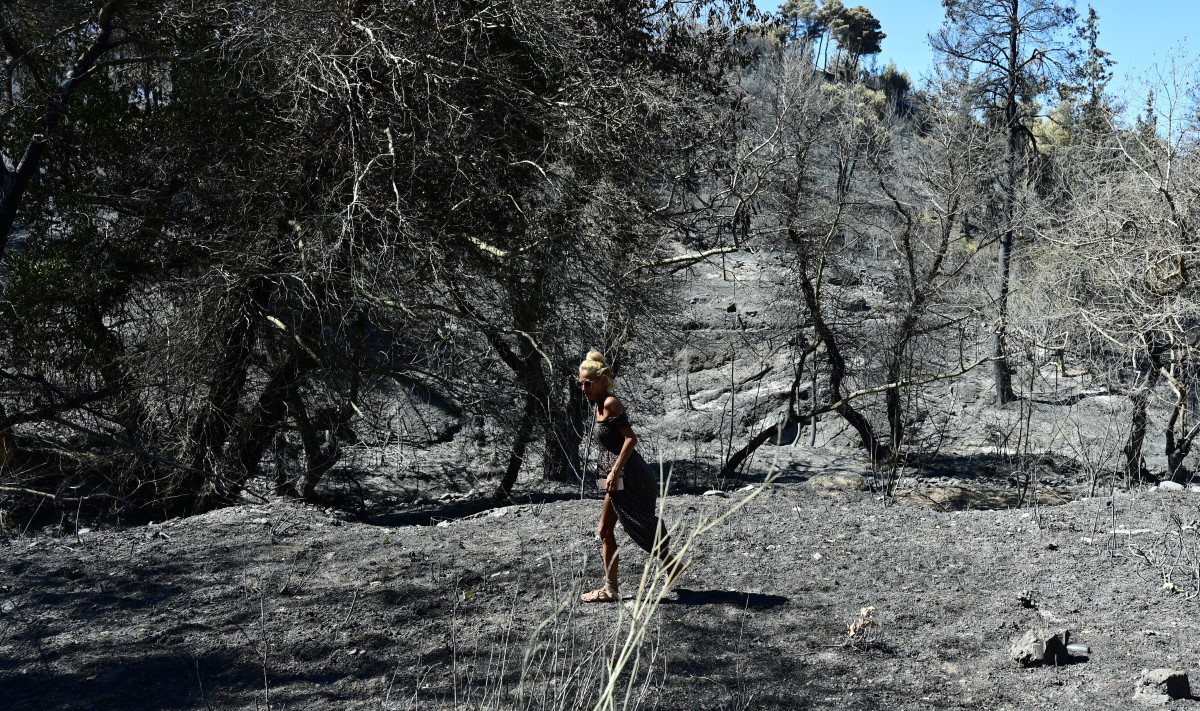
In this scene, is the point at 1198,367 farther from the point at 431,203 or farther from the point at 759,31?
the point at 431,203

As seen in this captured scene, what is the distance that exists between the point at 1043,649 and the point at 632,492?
2092mm

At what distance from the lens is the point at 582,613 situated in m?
4.87

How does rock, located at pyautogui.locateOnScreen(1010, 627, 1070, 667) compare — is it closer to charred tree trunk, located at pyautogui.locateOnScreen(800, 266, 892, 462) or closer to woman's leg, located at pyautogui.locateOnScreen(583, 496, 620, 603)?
woman's leg, located at pyautogui.locateOnScreen(583, 496, 620, 603)

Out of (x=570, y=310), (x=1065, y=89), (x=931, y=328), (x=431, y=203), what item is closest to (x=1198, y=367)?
(x=931, y=328)

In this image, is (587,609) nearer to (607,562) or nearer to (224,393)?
(607,562)

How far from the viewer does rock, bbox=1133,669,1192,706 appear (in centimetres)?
370

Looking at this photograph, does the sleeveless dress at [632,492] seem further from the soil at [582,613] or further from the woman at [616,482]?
the soil at [582,613]

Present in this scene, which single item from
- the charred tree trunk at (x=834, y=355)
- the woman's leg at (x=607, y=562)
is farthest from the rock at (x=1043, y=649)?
the charred tree trunk at (x=834, y=355)

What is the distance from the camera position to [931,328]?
12.9 metres

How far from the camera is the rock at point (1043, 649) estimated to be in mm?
4137

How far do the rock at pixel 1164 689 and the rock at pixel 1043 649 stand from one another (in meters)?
0.40

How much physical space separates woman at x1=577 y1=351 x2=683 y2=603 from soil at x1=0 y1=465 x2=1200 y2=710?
0.31 m

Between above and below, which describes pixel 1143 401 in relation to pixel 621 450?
above

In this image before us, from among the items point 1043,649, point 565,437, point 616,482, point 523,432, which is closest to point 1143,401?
point 565,437
